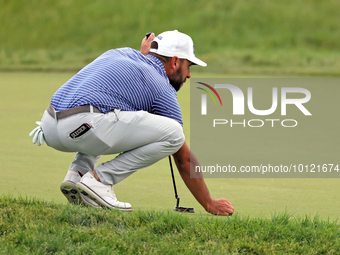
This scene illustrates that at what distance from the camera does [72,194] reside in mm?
3295

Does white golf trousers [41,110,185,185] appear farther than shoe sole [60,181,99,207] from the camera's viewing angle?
No

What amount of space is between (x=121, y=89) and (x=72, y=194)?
2.46ft

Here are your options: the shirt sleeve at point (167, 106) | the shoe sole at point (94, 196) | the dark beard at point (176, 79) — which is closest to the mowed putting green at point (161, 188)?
the shoe sole at point (94, 196)

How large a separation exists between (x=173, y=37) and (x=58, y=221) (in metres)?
1.39

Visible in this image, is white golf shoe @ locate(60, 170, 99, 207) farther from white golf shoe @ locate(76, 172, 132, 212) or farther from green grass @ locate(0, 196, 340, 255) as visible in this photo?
green grass @ locate(0, 196, 340, 255)

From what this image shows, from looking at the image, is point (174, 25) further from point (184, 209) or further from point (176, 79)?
point (184, 209)

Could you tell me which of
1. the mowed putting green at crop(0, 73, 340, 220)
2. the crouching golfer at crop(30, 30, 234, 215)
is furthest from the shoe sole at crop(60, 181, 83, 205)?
the mowed putting green at crop(0, 73, 340, 220)

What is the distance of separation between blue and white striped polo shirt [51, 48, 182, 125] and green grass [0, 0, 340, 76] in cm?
1393

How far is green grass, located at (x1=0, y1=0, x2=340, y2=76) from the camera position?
18.8 m

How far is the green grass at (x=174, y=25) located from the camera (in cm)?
1875

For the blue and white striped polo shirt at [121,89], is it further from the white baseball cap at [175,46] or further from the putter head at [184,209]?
the putter head at [184,209]

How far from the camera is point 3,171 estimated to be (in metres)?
4.20

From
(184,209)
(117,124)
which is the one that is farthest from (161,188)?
(117,124)

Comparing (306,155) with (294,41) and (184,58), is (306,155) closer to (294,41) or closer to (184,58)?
(184,58)
